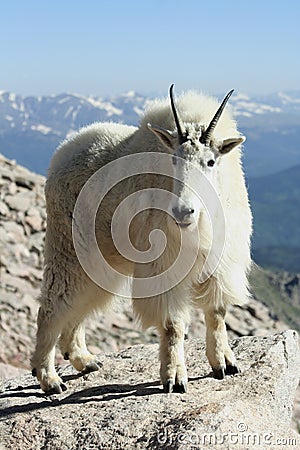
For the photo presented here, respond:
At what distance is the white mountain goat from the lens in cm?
529

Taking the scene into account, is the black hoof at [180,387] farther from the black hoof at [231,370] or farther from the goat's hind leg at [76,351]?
the goat's hind leg at [76,351]

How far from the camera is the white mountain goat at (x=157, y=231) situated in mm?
5285

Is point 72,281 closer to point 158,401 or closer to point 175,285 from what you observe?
point 175,285

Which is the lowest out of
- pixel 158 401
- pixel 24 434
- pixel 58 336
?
pixel 24 434

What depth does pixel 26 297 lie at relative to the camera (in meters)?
12.8

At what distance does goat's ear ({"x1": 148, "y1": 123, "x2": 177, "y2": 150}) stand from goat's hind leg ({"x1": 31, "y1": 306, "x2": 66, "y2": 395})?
2106 mm

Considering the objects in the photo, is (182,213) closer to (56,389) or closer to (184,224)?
(184,224)

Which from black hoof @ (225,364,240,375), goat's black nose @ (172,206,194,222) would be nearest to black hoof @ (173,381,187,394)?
black hoof @ (225,364,240,375)

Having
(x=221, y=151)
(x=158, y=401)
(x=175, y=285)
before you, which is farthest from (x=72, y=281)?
(x=221, y=151)

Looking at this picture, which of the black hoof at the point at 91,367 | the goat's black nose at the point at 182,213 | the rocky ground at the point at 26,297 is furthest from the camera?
the rocky ground at the point at 26,297

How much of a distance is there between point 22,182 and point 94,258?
12.6m

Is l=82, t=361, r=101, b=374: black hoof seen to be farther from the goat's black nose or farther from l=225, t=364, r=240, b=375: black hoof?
the goat's black nose

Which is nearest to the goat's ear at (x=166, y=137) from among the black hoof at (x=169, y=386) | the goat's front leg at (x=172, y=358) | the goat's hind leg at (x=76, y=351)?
the goat's front leg at (x=172, y=358)

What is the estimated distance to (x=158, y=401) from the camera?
207 inches
